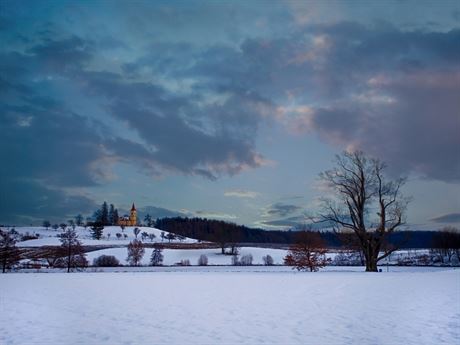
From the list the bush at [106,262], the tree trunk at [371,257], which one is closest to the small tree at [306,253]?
the tree trunk at [371,257]

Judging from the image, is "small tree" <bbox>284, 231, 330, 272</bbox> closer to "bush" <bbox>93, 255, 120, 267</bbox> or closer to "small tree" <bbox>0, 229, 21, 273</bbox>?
"bush" <bbox>93, 255, 120, 267</bbox>

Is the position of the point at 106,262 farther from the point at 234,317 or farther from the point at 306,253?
the point at 234,317

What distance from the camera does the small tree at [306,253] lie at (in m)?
54.8

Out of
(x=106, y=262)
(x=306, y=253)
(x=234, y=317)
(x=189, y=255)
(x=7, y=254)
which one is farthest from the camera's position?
(x=189, y=255)

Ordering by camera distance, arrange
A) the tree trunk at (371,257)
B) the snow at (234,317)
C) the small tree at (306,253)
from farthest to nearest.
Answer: the small tree at (306,253) < the tree trunk at (371,257) < the snow at (234,317)

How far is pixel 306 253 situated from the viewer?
54.9 m

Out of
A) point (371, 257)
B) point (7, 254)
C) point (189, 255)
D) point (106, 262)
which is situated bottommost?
point (189, 255)

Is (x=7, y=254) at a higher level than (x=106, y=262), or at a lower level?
higher

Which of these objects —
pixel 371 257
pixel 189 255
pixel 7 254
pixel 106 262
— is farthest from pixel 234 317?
pixel 189 255

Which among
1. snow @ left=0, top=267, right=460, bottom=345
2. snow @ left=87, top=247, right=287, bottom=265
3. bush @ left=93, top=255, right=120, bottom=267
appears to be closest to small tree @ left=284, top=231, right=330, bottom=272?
snow @ left=0, top=267, right=460, bottom=345

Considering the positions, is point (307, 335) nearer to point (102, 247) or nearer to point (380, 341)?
point (380, 341)

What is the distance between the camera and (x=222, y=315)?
662 inches

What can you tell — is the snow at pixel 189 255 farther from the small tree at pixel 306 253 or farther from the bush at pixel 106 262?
the small tree at pixel 306 253

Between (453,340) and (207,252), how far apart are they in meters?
115
